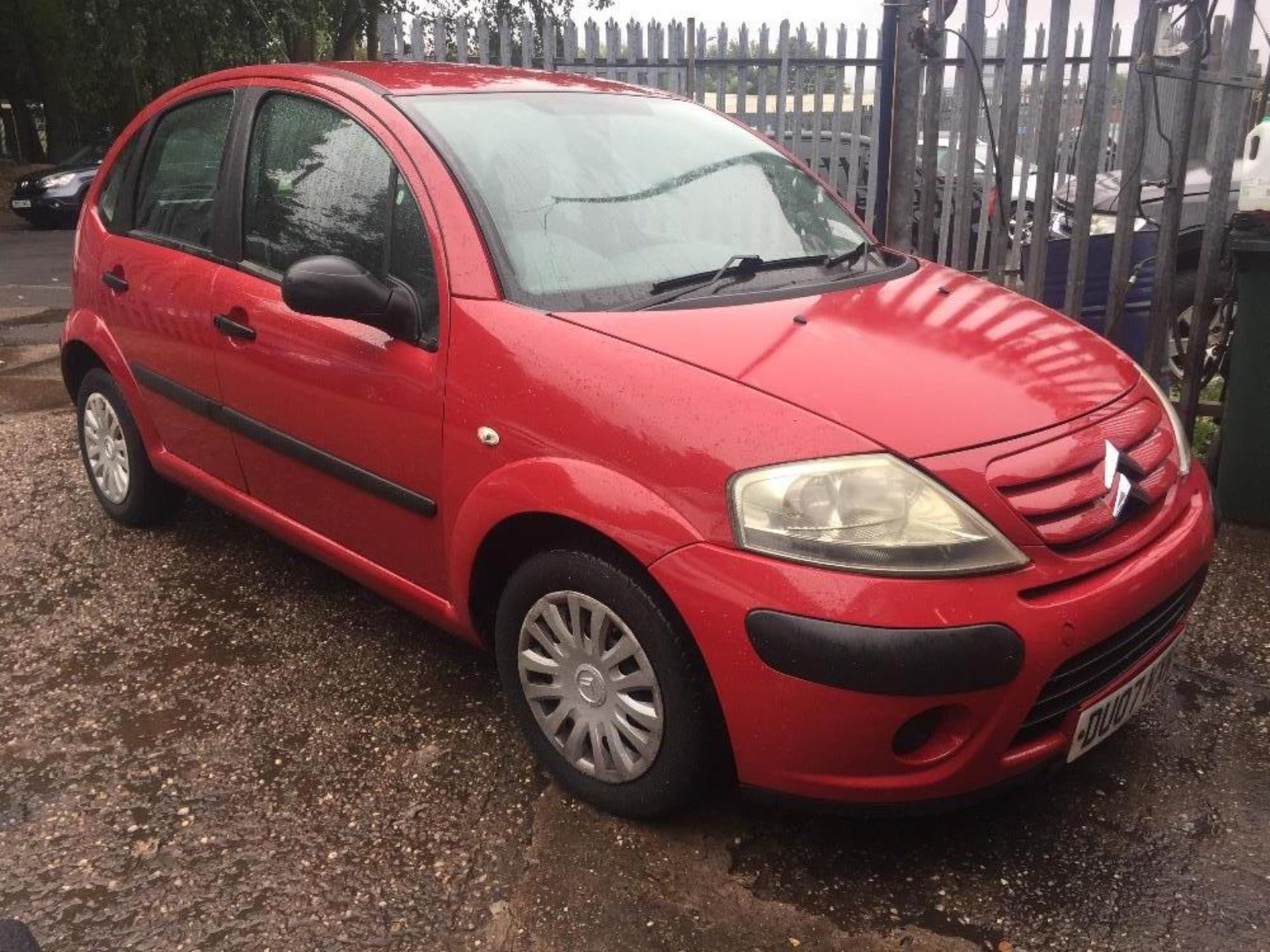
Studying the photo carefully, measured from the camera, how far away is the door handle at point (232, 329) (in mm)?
3146

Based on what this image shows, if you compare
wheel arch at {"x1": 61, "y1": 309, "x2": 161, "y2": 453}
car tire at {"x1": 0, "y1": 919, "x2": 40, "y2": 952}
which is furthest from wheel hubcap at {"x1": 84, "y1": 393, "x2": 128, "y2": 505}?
car tire at {"x1": 0, "y1": 919, "x2": 40, "y2": 952}

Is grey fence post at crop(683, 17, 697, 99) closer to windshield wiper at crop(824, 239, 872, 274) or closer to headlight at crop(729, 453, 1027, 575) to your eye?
windshield wiper at crop(824, 239, 872, 274)

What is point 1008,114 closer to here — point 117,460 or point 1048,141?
point 1048,141

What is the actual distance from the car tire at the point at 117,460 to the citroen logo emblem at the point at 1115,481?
10.6ft

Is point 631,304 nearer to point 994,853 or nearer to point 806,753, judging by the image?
point 806,753

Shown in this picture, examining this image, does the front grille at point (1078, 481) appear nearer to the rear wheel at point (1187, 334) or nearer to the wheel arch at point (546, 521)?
the wheel arch at point (546, 521)

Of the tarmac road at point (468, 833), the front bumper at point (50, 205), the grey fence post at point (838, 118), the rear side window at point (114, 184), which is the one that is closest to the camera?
the tarmac road at point (468, 833)

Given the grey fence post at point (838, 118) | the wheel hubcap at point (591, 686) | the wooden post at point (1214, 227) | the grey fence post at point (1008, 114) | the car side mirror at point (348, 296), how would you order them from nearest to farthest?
the wheel hubcap at point (591, 686)
the car side mirror at point (348, 296)
the wooden post at point (1214, 227)
the grey fence post at point (1008, 114)
the grey fence post at point (838, 118)

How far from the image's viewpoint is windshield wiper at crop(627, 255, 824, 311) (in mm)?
2576

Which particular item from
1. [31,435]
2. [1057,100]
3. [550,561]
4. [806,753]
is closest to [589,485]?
[550,561]

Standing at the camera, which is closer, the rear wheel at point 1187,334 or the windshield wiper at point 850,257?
the windshield wiper at point 850,257

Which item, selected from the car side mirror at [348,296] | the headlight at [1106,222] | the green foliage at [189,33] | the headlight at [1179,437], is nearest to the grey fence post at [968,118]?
the headlight at [1106,222]

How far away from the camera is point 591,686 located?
242 centimetres

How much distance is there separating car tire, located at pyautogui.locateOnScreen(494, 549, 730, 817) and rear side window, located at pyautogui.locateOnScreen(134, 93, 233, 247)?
1.77 meters
